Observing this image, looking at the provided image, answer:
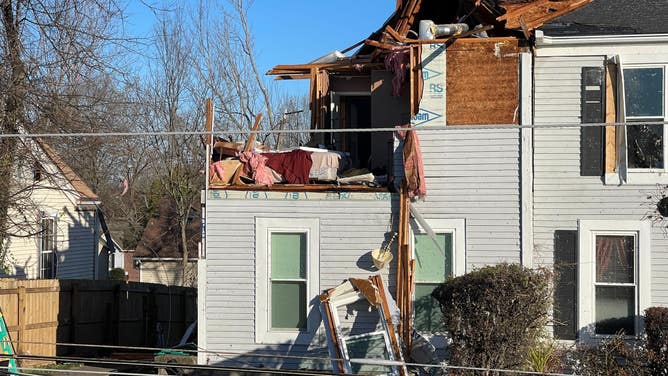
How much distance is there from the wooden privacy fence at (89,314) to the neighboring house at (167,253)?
1119cm

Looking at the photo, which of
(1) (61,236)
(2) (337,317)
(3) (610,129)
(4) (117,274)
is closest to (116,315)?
(1) (61,236)

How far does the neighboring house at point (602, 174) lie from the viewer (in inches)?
498

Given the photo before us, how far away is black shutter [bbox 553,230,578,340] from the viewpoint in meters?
12.8

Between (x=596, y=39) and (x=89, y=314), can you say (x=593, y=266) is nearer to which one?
(x=596, y=39)

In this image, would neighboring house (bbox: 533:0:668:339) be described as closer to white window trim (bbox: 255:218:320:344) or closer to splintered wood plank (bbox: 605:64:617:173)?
splintered wood plank (bbox: 605:64:617:173)

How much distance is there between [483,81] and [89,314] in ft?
35.2

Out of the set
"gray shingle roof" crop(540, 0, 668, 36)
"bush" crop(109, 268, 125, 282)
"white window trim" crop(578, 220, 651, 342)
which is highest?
"gray shingle roof" crop(540, 0, 668, 36)

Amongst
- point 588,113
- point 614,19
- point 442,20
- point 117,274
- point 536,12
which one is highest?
point 442,20

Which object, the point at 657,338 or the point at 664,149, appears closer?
the point at 657,338

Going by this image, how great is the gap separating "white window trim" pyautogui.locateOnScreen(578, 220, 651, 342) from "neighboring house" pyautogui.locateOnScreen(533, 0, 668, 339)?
0.05ft

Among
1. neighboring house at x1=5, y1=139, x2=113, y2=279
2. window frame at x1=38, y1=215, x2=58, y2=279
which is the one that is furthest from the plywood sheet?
window frame at x1=38, y1=215, x2=58, y2=279

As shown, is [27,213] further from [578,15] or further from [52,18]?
[578,15]

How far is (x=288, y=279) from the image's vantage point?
526 inches

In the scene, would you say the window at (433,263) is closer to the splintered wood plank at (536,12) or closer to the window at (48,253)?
the splintered wood plank at (536,12)
